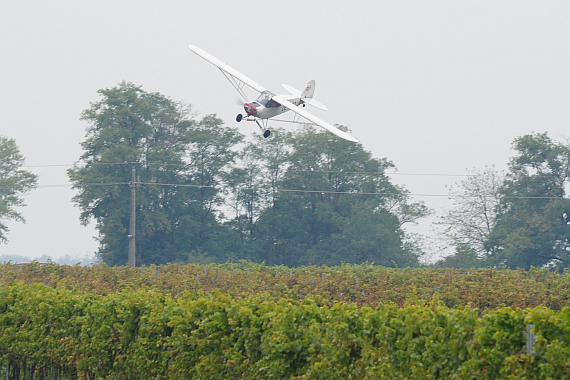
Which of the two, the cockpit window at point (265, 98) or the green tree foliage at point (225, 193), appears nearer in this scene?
the cockpit window at point (265, 98)

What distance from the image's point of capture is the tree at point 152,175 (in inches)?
2606

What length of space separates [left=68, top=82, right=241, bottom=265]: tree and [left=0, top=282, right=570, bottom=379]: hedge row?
52.0 m

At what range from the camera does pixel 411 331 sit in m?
7.26

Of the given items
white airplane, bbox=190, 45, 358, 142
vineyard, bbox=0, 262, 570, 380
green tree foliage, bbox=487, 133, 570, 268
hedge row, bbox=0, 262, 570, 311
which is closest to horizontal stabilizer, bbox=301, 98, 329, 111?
white airplane, bbox=190, 45, 358, 142

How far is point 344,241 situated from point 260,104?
147 feet

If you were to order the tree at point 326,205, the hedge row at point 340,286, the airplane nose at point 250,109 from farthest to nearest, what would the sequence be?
the tree at point 326,205 < the airplane nose at point 250,109 < the hedge row at point 340,286

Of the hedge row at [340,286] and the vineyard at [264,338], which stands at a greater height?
the hedge row at [340,286]

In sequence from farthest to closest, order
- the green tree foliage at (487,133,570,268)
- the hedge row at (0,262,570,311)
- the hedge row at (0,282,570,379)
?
the green tree foliage at (487,133,570,268), the hedge row at (0,262,570,311), the hedge row at (0,282,570,379)

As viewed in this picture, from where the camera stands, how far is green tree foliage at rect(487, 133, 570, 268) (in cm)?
6106

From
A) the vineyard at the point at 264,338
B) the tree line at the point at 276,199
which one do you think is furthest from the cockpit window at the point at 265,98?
the tree line at the point at 276,199

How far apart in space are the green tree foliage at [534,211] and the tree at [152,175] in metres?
24.7

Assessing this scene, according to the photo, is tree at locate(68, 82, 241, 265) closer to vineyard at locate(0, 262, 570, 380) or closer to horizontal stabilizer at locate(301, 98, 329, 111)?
horizontal stabilizer at locate(301, 98, 329, 111)

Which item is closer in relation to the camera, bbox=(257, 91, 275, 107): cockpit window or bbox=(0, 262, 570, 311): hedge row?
bbox=(0, 262, 570, 311): hedge row

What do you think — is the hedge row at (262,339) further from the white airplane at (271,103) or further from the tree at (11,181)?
the tree at (11,181)
